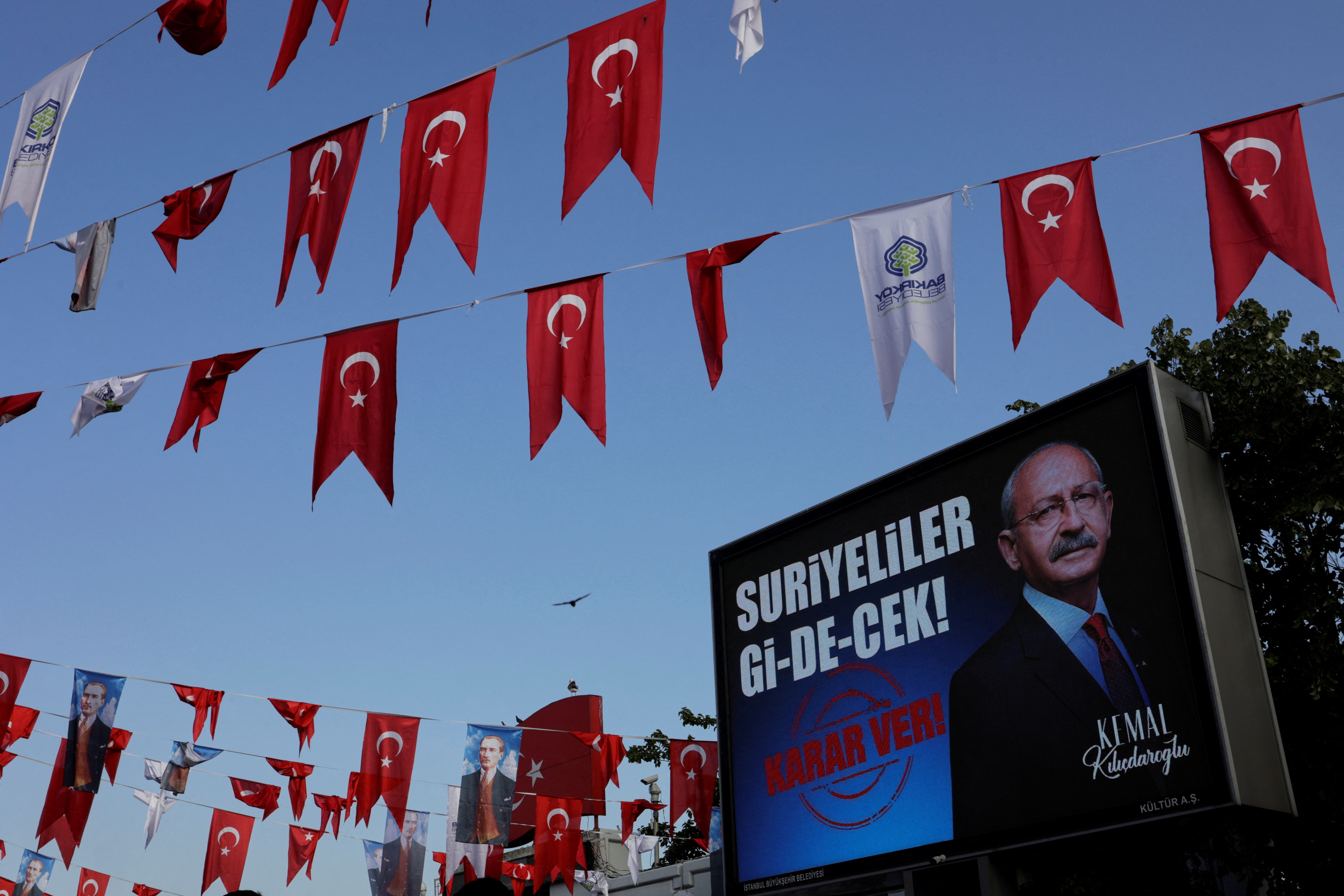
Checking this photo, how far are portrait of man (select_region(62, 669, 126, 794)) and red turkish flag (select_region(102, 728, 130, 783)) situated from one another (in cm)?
132

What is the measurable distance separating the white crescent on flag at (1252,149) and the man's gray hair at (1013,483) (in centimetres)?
313

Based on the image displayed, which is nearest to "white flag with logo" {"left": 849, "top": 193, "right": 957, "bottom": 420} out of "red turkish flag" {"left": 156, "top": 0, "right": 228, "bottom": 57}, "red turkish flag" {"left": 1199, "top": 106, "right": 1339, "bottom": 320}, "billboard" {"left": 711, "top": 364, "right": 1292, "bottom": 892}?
"red turkish flag" {"left": 1199, "top": 106, "right": 1339, "bottom": 320}

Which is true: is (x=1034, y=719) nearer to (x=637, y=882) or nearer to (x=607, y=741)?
(x=607, y=741)

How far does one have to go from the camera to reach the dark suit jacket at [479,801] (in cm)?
1611

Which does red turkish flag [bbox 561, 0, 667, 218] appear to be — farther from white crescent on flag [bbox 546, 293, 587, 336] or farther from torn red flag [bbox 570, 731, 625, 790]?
torn red flag [bbox 570, 731, 625, 790]

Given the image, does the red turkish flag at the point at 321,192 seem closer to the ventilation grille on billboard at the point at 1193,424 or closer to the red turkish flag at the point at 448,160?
the red turkish flag at the point at 448,160

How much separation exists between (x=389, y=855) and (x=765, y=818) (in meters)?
9.62

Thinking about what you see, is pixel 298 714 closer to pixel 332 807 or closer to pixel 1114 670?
pixel 332 807

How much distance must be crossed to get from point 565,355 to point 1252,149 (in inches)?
204

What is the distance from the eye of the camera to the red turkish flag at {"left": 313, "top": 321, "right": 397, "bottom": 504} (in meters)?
9.23

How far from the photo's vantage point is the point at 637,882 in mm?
22188

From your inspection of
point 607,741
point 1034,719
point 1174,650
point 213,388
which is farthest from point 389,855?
point 1174,650

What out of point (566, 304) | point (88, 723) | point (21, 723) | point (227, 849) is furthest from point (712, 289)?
point (227, 849)

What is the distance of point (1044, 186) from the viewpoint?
836cm
